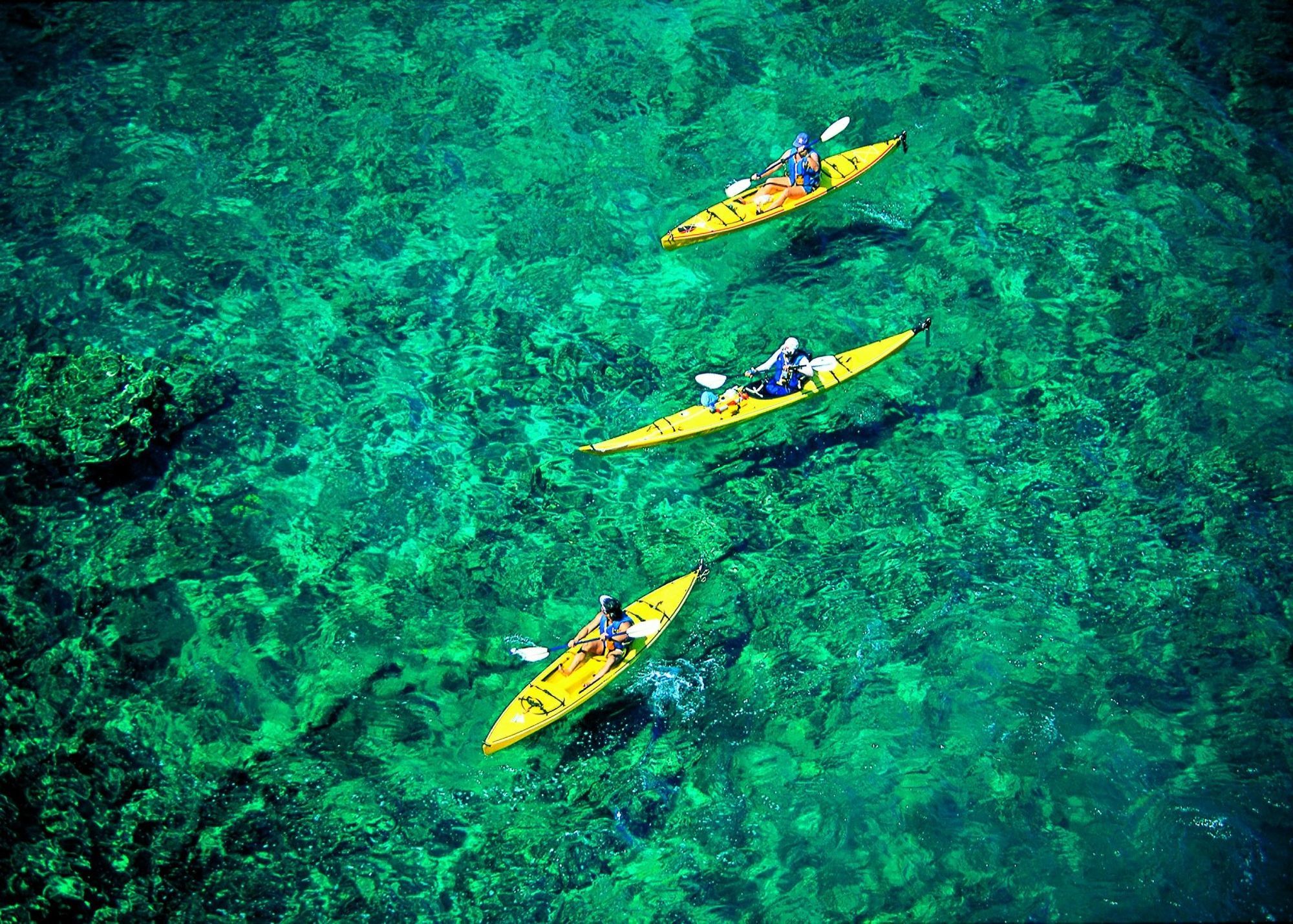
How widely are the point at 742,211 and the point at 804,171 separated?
1.03 meters

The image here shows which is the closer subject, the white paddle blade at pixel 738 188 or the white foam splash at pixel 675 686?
the white foam splash at pixel 675 686

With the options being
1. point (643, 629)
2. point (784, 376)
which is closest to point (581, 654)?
point (643, 629)

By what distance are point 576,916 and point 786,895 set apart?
1.94 m

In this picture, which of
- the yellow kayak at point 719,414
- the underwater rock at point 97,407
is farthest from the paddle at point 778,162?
the underwater rock at point 97,407

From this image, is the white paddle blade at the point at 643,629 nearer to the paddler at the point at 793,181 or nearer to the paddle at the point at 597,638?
the paddle at the point at 597,638

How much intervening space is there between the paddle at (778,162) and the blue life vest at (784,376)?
3004 millimetres

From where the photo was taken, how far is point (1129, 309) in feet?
40.8

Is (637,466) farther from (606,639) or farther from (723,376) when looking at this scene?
(606,639)

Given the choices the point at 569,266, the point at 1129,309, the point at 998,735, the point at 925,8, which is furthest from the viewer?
the point at 925,8

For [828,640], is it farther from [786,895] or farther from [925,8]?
[925,8]

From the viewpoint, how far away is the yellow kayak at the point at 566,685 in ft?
30.1

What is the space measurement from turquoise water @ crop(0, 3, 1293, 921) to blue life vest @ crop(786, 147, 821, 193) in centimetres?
55

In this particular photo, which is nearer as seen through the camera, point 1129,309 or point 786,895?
point 786,895

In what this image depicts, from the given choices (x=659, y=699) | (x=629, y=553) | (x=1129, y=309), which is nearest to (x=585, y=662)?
(x=659, y=699)
